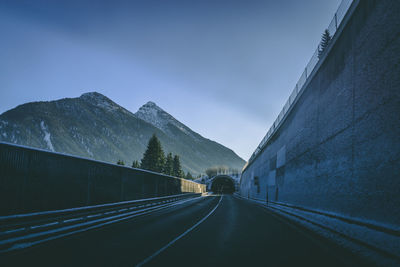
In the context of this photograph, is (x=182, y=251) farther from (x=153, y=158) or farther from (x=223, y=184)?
(x=223, y=184)

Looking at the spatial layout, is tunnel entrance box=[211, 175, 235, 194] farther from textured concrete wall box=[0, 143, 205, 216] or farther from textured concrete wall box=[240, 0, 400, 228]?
textured concrete wall box=[0, 143, 205, 216]

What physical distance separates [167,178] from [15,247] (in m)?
23.2

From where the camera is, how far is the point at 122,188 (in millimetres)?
16703

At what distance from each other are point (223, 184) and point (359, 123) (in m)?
115

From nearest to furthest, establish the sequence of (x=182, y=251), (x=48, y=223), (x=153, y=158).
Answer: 1. (x=182, y=251)
2. (x=48, y=223)
3. (x=153, y=158)

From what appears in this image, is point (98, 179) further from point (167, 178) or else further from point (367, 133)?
point (167, 178)

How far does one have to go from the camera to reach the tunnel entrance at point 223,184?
113062 millimetres

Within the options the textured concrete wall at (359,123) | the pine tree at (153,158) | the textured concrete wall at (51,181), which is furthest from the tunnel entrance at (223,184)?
the textured concrete wall at (51,181)

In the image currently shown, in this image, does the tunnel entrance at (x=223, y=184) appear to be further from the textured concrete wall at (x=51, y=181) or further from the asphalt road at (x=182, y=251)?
the asphalt road at (x=182, y=251)

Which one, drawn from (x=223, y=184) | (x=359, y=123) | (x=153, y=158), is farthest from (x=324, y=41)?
(x=223, y=184)

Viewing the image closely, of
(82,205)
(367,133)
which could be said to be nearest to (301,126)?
(367,133)

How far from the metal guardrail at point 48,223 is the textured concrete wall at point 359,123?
9698mm

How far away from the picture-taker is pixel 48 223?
362 inches

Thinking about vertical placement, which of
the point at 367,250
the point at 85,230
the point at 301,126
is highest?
the point at 301,126
